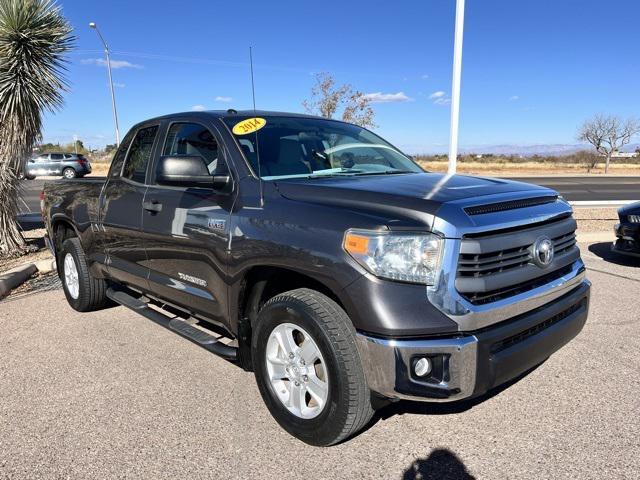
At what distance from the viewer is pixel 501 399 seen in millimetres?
3314

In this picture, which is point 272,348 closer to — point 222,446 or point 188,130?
point 222,446

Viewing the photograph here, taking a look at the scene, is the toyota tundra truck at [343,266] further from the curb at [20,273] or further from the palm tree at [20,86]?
the palm tree at [20,86]

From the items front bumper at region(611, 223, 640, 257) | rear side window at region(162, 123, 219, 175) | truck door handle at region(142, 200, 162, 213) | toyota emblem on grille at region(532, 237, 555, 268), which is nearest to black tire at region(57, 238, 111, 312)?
truck door handle at region(142, 200, 162, 213)

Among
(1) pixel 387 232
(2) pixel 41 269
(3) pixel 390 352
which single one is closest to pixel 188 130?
(1) pixel 387 232

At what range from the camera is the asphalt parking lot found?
2648 mm

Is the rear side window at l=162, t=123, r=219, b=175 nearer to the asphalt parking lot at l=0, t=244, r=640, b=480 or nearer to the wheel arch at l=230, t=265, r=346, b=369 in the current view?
the wheel arch at l=230, t=265, r=346, b=369

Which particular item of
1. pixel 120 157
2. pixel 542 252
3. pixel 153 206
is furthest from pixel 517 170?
pixel 542 252

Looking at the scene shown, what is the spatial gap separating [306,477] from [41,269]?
623 cm

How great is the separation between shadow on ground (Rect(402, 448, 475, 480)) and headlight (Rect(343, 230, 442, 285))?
100cm

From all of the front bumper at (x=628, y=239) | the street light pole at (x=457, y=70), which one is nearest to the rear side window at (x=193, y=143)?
the front bumper at (x=628, y=239)

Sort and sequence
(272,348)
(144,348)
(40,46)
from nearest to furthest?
1. (272,348)
2. (144,348)
3. (40,46)

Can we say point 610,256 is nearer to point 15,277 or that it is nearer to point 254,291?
point 254,291

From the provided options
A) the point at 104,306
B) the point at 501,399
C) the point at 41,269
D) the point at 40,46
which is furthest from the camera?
the point at 40,46

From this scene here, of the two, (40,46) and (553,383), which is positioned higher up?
(40,46)
